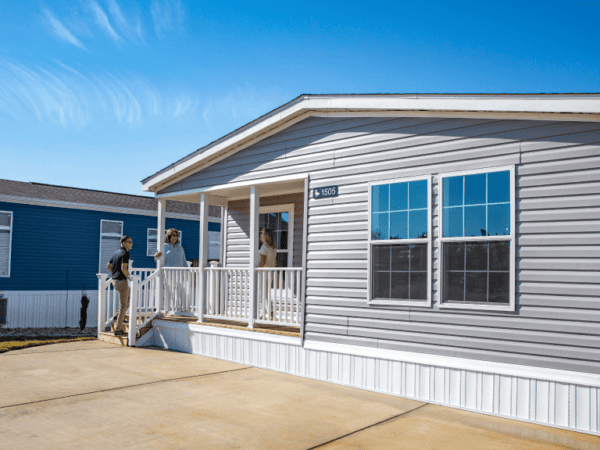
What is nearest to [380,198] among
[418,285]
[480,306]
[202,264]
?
[418,285]

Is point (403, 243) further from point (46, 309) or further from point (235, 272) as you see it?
point (46, 309)

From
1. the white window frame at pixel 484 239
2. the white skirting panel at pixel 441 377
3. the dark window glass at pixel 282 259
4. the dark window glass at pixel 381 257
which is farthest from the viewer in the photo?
the dark window glass at pixel 282 259

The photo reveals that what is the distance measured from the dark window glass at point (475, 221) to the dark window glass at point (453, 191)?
0.15 meters

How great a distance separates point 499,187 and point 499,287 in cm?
107

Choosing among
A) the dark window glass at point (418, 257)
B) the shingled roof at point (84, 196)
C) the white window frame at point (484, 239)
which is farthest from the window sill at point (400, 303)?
the shingled roof at point (84, 196)

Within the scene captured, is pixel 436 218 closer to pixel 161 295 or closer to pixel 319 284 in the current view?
pixel 319 284

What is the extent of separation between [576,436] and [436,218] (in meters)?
2.55

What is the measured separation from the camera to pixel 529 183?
5.19m

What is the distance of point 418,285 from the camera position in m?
5.97

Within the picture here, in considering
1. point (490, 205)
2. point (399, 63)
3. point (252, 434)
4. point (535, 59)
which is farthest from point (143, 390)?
point (535, 59)

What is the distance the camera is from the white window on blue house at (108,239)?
54.5ft


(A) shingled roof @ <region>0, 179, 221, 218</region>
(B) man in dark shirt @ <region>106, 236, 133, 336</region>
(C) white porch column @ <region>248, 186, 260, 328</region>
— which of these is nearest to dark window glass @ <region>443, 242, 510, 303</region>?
(C) white porch column @ <region>248, 186, 260, 328</region>

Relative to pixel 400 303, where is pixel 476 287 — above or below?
above

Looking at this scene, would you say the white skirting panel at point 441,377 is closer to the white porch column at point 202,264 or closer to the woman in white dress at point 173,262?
the white porch column at point 202,264
